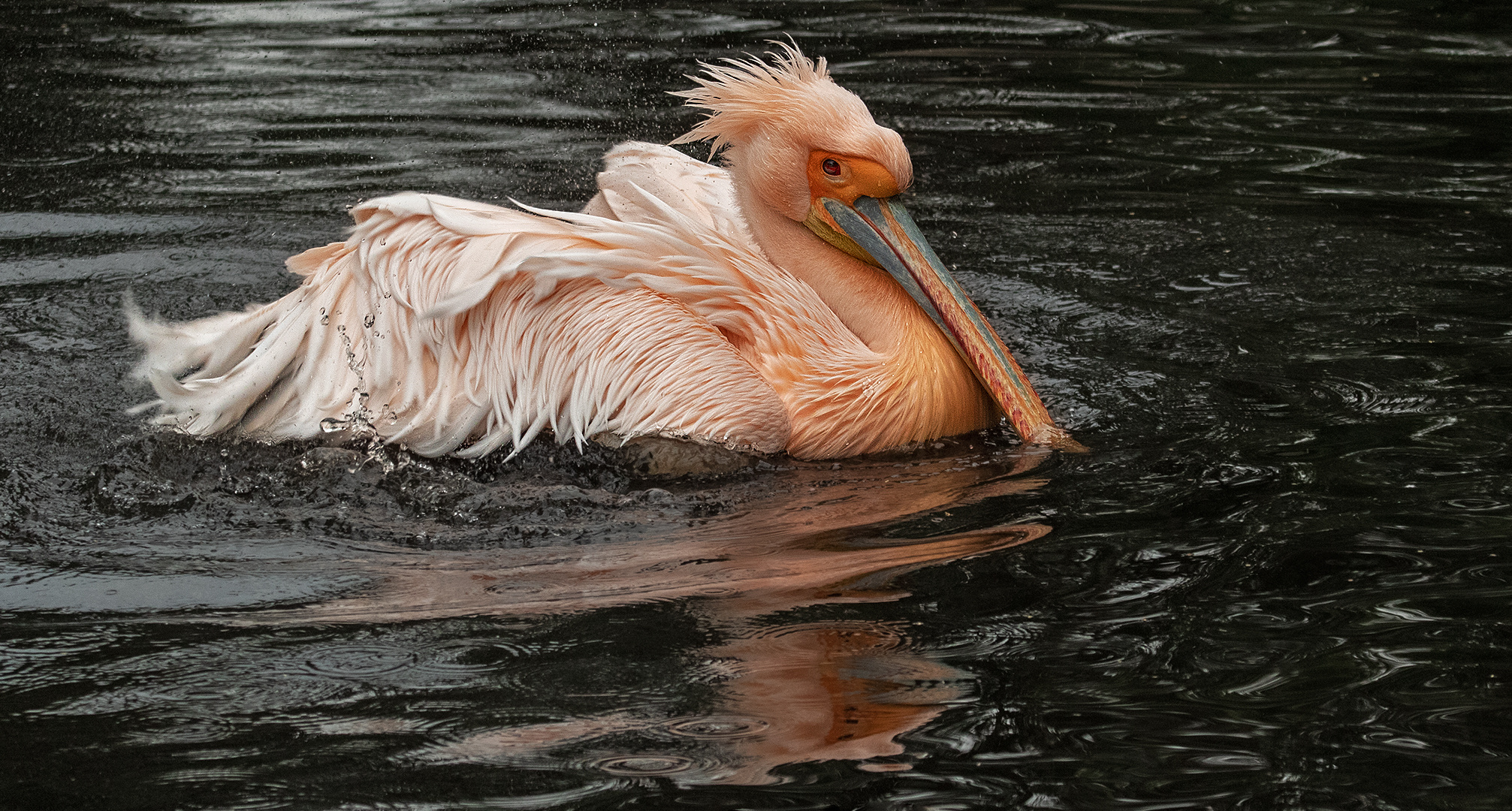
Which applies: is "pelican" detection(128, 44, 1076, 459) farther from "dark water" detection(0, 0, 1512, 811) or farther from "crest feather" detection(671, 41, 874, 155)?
"dark water" detection(0, 0, 1512, 811)

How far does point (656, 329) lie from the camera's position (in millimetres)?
4031

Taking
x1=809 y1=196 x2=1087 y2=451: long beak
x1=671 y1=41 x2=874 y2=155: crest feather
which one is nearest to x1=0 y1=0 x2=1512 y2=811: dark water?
x1=809 y1=196 x2=1087 y2=451: long beak

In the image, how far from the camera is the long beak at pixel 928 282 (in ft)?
13.6

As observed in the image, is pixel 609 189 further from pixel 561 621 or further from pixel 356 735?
pixel 356 735

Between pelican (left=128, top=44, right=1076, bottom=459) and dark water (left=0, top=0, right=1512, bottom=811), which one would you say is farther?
pelican (left=128, top=44, right=1076, bottom=459)

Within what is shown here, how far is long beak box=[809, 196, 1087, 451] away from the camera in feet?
13.6

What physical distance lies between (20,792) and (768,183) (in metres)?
2.50

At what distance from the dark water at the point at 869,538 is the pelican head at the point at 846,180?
0.24 m

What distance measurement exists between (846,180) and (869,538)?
1.13 meters

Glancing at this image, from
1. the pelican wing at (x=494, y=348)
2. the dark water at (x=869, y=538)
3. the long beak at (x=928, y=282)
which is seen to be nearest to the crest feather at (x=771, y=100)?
the long beak at (x=928, y=282)

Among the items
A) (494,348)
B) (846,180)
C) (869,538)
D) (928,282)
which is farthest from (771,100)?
(869,538)

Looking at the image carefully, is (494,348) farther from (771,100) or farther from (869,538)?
(869,538)

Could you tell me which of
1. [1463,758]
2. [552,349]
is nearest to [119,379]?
[552,349]

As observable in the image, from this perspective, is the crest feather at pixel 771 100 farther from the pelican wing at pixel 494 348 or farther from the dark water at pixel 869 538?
the dark water at pixel 869 538
